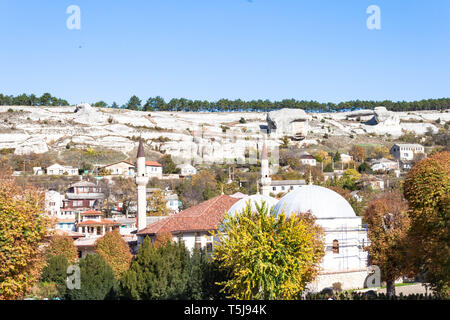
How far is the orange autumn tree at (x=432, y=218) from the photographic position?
22.4m

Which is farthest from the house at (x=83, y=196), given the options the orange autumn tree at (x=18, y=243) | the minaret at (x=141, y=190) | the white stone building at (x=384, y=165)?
the orange autumn tree at (x=18, y=243)

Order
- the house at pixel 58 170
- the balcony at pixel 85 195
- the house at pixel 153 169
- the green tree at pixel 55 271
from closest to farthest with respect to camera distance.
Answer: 1. the green tree at pixel 55 271
2. the balcony at pixel 85 195
3. the house at pixel 58 170
4. the house at pixel 153 169

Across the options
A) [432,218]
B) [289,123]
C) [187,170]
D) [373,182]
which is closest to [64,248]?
[432,218]

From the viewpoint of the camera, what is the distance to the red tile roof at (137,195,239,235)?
142 ft

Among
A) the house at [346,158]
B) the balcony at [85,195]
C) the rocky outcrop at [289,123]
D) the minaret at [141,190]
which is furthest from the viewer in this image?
the rocky outcrop at [289,123]

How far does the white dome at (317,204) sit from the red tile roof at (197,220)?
384 inches

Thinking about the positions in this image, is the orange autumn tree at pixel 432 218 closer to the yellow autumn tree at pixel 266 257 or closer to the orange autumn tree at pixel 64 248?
the yellow autumn tree at pixel 266 257

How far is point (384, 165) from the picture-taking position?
316 feet

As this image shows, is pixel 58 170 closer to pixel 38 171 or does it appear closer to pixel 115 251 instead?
pixel 38 171

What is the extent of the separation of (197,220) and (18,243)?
22.3 meters

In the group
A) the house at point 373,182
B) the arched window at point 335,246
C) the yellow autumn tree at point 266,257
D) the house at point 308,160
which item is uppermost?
the house at point 308,160

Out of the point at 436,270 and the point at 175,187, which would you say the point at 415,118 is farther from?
the point at 436,270

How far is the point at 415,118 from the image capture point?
510 ft
